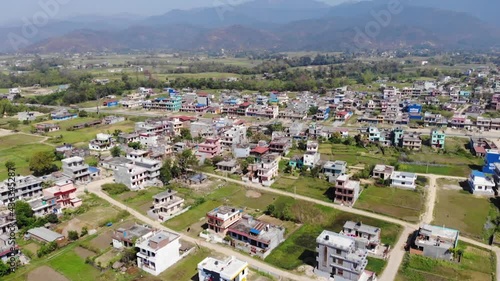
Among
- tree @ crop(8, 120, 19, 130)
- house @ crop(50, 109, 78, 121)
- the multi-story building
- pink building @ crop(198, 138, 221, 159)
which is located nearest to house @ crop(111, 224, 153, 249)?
the multi-story building

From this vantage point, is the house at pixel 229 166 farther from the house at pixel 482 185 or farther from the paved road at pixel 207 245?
the house at pixel 482 185

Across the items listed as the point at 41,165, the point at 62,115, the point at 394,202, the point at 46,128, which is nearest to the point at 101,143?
the point at 41,165

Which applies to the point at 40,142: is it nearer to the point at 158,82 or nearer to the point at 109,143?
the point at 109,143

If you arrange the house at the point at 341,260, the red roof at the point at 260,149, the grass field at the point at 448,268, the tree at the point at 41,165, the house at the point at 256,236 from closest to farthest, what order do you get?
the house at the point at 341,260 → the grass field at the point at 448,268 → the house at the point at 256,236 → the tree at the point at 41,165 → the red roof at the point at 260,149

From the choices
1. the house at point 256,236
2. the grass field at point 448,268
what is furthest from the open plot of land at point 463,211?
the house at point 256,236

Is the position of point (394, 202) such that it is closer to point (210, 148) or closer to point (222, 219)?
point (222, 219)

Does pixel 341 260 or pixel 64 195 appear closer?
pixel 341 260
